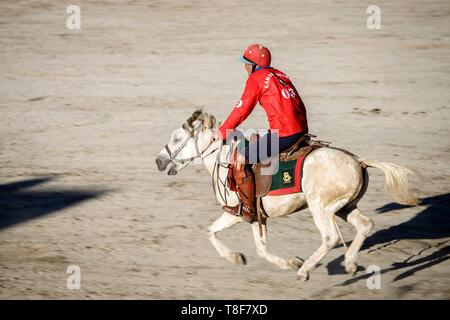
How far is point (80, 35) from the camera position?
22.5 metres

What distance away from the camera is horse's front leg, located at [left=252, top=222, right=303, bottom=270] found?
29.9 feet

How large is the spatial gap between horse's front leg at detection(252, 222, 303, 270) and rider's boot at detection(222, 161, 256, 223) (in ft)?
0.99

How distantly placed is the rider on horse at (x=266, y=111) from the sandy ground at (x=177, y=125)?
122 cm

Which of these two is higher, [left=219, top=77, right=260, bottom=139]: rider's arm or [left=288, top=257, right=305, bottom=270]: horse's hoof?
[left=219, top=77, right=260, bottom=139]: rider's arm

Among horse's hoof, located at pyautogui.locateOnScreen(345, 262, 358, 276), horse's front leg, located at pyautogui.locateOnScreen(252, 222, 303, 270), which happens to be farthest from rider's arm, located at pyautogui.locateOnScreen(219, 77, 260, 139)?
horse's hoof, located at pyautogui.locateOnScreen(345, 262, 358, 276)

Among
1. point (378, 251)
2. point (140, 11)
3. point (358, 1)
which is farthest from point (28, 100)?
point (358, 1)

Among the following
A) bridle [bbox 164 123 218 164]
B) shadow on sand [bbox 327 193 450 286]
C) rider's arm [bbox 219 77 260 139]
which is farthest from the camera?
shadow on sand [bbox 327 193 450 286]

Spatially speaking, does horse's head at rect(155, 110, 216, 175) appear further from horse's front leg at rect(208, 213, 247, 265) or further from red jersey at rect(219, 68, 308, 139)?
horse's front leg at rect(208, 213, 247, 265)

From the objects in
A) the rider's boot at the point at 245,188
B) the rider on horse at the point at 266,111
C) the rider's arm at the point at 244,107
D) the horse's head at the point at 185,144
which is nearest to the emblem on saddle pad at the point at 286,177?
the rider on horse at the point at 266,111

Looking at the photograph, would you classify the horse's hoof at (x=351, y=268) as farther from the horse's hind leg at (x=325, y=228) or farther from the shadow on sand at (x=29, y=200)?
the shadow on sand at (x=29, y=200)

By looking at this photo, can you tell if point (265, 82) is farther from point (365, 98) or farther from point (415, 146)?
point (365, 98)

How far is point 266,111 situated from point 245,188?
957 millimetres

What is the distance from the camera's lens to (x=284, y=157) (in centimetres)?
888

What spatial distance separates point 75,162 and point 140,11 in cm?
1145
